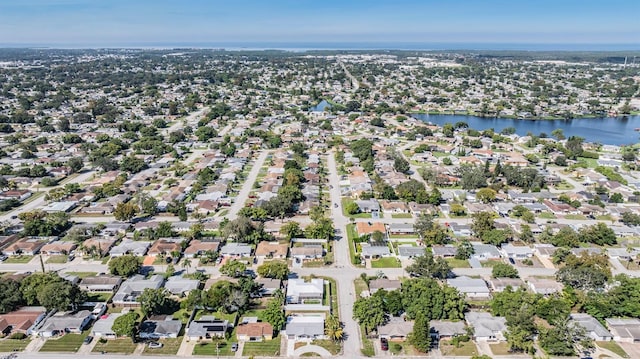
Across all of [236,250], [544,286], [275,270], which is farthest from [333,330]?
[544,286]

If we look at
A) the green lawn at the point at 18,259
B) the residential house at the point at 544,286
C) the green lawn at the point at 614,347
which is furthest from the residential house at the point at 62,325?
the green lawn at the point at 614,347

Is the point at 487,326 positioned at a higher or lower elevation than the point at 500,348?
higher

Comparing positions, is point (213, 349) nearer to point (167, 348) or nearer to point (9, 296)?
point (167, 348)

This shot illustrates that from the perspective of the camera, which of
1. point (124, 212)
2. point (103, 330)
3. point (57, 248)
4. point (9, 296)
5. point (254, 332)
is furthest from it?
point (124, 212)

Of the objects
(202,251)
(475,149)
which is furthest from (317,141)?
(202,251)

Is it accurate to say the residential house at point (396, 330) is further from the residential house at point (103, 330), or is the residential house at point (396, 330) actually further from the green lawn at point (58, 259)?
the green lawn at point (58, 259)

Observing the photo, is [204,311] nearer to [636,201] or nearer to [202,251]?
[202,251]
